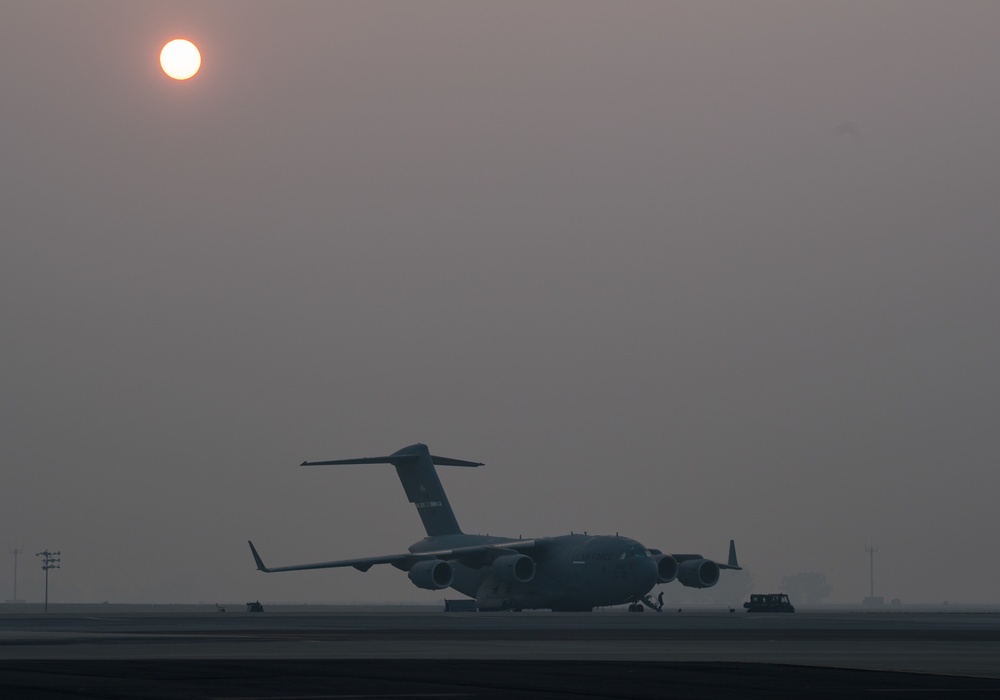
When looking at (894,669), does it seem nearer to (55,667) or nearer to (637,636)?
(55,667)

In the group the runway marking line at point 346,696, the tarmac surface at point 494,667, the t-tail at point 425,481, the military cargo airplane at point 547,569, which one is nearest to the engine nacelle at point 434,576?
the military cargo airplane at point 547,569

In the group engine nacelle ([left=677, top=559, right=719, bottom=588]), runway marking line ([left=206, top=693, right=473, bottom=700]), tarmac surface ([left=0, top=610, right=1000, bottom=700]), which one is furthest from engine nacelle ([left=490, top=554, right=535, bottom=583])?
runway marking line ([left=206, top=693, right=473, bottom=700])

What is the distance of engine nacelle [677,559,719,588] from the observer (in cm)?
7250

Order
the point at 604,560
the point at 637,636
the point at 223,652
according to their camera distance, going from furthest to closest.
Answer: the point at 604,560 → the point at 637,636 → the point at 223,652

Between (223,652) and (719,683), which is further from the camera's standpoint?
(223,652)

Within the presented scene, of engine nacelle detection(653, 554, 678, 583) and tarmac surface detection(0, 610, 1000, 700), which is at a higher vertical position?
engine nacelle detection(653, 554, 678, 583)

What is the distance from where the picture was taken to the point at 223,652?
2497 cm

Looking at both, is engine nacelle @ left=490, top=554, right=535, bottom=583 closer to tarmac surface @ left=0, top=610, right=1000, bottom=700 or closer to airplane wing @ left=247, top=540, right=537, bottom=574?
airplane wing @ left=247, top=540, right=537, bottom=574

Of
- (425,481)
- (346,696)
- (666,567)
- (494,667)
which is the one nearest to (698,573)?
(666,567)

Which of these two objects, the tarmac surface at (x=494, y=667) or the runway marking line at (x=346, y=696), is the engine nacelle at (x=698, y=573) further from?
the runway marking line at (x=346, y=696)

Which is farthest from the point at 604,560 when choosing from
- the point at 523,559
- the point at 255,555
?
the point at 255,555

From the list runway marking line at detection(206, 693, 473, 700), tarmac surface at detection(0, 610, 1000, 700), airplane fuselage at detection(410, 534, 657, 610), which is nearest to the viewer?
runway marking line at detection(206, 693, 473, 700)

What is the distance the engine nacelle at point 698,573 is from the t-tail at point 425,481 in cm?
1492

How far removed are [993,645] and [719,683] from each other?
14.4 metres
